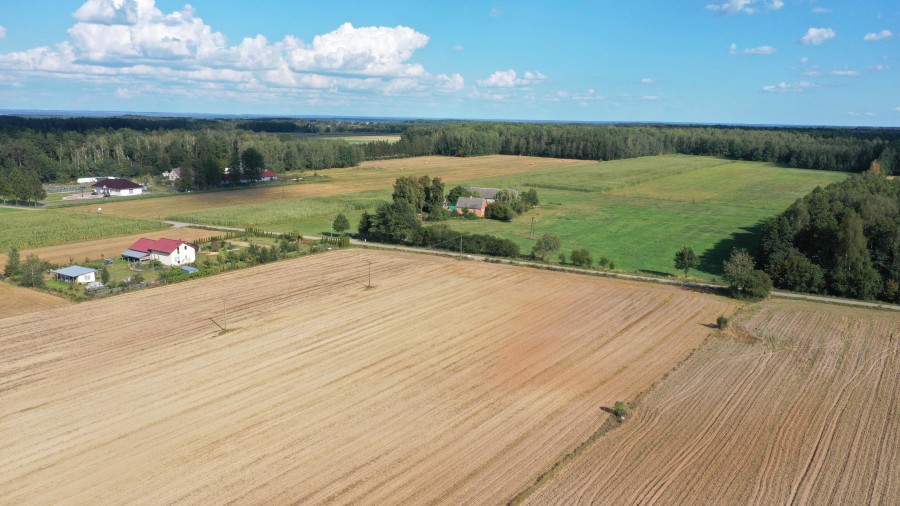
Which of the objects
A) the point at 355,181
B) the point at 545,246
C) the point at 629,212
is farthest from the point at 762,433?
the point at 355,181

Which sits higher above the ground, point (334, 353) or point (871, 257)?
point (871, 257)

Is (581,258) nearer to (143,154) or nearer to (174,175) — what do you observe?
(174,175)

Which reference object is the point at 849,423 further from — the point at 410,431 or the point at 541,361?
the point at 410,431

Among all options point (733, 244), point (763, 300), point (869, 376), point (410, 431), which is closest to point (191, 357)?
point (410, 431)

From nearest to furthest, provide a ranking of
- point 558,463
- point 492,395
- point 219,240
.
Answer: point 558,463 < point 492,395 < point 219,240

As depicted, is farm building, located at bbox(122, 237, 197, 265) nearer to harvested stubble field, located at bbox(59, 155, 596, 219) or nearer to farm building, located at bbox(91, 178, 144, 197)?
harvested stubble field, located at bbox(59, 155, 596, 219)

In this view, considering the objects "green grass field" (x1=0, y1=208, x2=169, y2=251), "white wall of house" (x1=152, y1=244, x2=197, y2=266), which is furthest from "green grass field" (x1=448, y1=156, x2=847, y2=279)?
"green grass field" (x1=0, y1=208, x2=169, y2=251)
